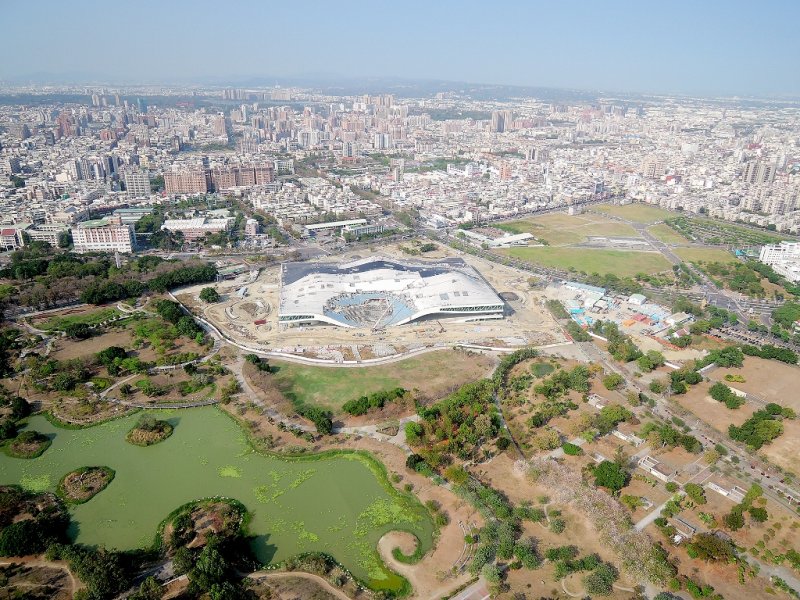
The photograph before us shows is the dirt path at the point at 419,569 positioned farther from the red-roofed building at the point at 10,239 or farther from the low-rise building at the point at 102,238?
the red-roofed building at the point at 10,239

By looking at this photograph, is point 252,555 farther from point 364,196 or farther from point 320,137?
point 320,137

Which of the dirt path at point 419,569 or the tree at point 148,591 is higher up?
the tree at point 148,591

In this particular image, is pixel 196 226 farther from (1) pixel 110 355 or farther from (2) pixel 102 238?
(1) pixel 110 355

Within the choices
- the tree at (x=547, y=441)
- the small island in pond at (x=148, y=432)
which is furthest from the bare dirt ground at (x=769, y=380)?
the small island in pond at (x=148, y=432)

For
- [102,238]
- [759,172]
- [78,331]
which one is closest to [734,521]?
[78,331]

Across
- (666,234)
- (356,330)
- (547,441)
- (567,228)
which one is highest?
(666,234)
